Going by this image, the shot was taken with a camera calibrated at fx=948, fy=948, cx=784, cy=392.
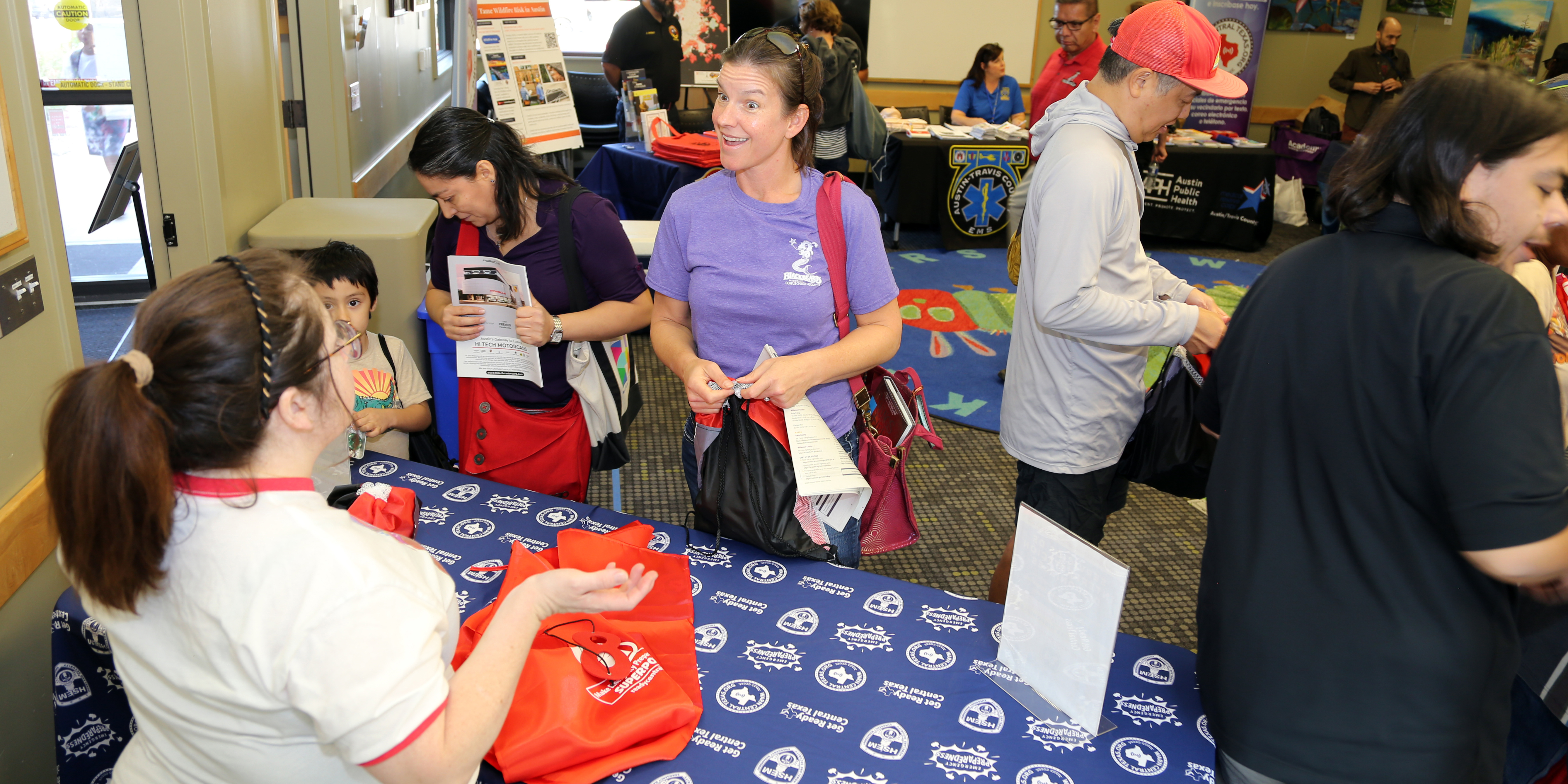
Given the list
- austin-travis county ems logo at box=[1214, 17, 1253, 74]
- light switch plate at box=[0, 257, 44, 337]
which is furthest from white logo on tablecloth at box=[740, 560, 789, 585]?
austin-travis county ems logo at box=[1214, 17, 1253, 74]

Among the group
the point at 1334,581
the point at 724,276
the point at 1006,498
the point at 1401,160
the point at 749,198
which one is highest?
the point at 1401,160

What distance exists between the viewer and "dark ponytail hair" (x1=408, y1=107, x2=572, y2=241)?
209 centimetres

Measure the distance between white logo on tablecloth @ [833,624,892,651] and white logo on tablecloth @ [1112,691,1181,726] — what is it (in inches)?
13.7

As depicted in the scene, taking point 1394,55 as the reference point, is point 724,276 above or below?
below

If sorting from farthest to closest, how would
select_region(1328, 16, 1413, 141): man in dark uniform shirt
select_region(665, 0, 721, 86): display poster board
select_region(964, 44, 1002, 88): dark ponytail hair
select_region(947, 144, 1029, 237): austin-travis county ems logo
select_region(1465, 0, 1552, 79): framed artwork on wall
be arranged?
select_region(1465, 0, 1552, 79): framed artwork on wall
select_region(1328, 16, 1413, 141): man in dark uniform shirt
select_region(964, 44, 1002, 88): dark ponytail hair
select_region(947, 144, 1029, 237): austin-travis county ems logo
select_region(665, 0, 721, 86): display poster board

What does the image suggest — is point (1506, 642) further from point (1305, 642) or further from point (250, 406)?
point (250, 406)

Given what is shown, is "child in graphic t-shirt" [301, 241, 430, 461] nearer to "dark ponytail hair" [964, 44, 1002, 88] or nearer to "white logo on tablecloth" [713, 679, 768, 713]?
"white logo on tablecloth" [713, 679, 768, 713]

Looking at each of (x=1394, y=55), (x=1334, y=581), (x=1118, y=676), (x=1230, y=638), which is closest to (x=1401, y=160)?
(x=1334, y=581)

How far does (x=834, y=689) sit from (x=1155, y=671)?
0.50 meters

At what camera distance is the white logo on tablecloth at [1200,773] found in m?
1.25

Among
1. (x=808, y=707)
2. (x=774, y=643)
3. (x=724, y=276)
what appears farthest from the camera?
(x=724, y=276)

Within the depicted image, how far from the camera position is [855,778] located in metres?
1.25

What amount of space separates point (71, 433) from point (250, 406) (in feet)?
0.49

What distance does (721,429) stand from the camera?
1.73 metres
